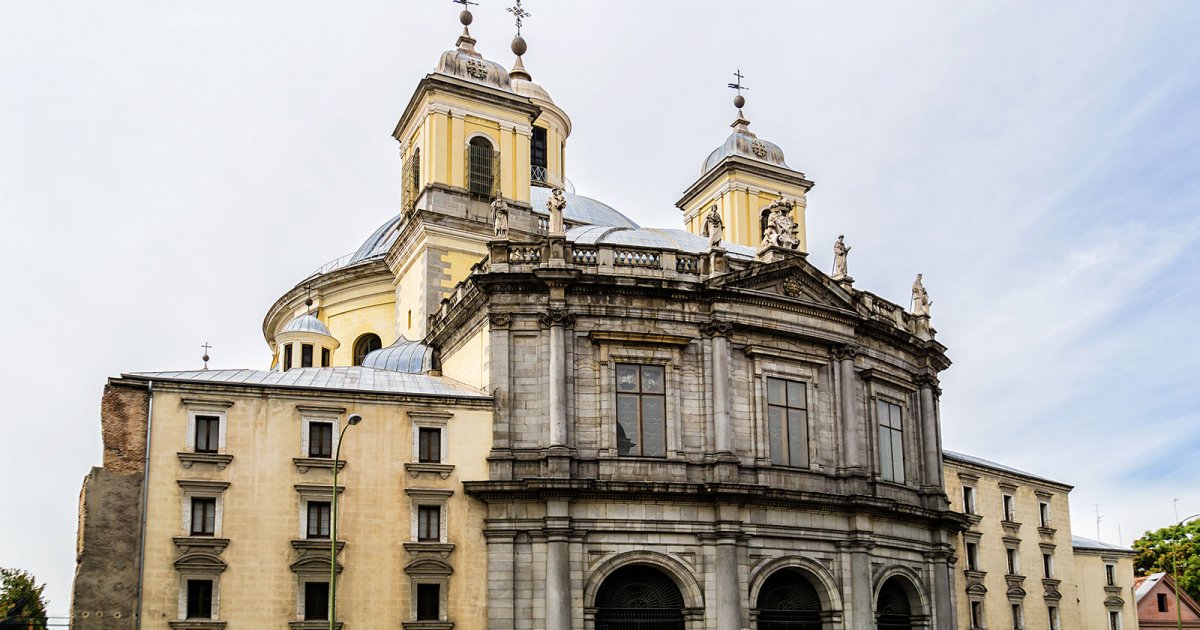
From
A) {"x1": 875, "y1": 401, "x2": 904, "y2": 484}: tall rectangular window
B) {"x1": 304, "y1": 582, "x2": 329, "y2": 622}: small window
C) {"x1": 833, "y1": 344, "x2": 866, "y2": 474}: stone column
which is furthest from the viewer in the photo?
{"x1": 875, "y1": 401, "x2": 904, "y2": 484}: tall rectangular window

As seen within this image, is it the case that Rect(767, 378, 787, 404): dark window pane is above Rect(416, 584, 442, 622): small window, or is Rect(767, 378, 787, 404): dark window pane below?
above

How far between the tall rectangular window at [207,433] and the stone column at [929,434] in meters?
24.9

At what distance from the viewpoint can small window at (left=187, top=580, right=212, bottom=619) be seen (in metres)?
34.1

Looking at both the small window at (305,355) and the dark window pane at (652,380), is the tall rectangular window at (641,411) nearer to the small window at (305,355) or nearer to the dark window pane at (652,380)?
the dark window pane at (652,380)

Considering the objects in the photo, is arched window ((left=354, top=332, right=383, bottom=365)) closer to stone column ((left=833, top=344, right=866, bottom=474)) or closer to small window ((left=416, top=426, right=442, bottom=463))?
small window ((left=416, top=426, right=442, bottom=463))

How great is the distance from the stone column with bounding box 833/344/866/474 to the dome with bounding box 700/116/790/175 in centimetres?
2315

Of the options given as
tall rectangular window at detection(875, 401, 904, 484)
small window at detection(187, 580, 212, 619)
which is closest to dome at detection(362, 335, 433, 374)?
small window at detection(187, 580, 212, 619)

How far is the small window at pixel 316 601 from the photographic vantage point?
34969 mm

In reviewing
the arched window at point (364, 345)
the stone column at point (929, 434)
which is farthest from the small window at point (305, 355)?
the stone column at point (929, 434)

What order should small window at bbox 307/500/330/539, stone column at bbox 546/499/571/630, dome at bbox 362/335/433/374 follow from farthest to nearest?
1. dome at bbox 362/335/433/374
2. stone column at bbox 546/499/571/630
3. small window at bbox 307/500/330/539

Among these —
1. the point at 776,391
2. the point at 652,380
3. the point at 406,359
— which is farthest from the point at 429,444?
the point at 776,391

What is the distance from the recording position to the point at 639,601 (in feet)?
124

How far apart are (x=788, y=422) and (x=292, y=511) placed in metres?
15.7

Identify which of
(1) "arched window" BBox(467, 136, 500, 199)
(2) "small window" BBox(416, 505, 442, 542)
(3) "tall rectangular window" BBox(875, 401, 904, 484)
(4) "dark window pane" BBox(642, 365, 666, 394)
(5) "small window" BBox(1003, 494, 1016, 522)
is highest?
(1) "arched window" BBox(467, 136, 500, 199)
